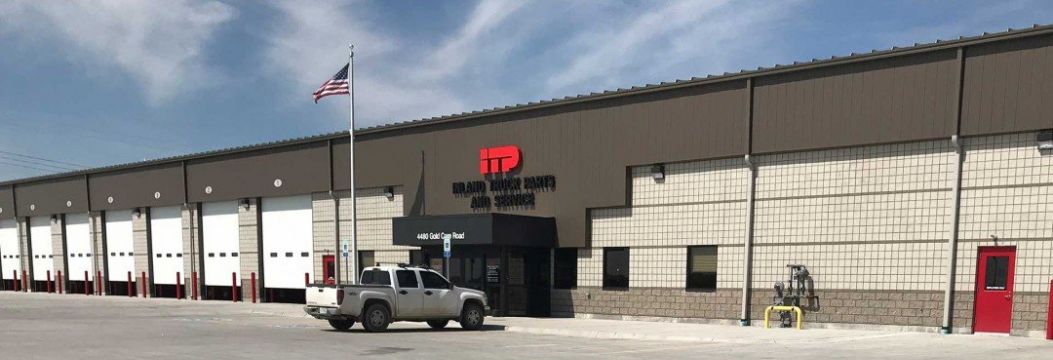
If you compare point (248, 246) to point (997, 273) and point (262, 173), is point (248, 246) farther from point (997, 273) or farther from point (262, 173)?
point (997, 273)

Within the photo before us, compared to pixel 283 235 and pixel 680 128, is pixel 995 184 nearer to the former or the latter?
pixel 680 128

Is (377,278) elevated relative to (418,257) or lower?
lower

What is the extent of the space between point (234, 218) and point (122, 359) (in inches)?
907

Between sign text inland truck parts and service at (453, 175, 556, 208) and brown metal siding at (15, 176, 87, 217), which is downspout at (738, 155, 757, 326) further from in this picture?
brown metal siding at (15, 176, 87, 217)

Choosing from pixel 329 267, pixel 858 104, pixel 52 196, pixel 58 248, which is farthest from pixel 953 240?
pixel 52 196

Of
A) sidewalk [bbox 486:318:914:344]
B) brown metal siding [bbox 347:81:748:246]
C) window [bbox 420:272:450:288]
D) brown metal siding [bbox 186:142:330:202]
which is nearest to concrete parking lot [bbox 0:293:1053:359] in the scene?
sidewalk [bbox 486:318:914:344]

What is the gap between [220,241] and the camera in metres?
35.6

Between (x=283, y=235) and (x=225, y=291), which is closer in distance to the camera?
(x=283, y=235)

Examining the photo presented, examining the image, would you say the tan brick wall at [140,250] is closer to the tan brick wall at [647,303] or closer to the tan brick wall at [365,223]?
the tan brick wall at [365,223]

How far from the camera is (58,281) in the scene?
43906 mm

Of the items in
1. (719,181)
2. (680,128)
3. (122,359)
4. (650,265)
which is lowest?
(122,359)

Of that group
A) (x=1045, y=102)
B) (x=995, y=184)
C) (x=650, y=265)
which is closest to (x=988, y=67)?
(x=1045, y=102)

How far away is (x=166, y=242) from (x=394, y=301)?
22942 mm

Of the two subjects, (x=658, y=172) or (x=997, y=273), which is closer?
(x=997, y=273)
